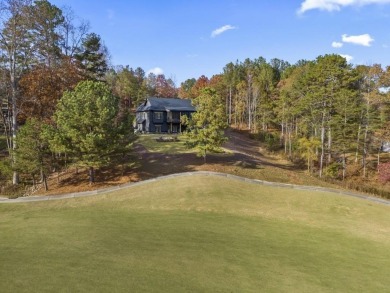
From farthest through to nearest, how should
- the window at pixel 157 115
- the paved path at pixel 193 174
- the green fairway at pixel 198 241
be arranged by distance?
the window at pixel 157 115 < the paved path at pixel 193 174 < the green fairway at pixel 198 241

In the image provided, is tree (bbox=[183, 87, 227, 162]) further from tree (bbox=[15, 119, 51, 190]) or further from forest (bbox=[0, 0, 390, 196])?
tree (bbox=[15, 119, 51, 190])

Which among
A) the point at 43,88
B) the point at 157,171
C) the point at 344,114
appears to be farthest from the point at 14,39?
the point at 344,114

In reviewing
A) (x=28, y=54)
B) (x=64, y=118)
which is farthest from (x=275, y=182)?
(x=28, y=54)

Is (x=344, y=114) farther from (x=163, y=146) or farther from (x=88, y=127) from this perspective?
(x=88, y=127)

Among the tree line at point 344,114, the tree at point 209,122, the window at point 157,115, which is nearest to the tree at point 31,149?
the tree at point 209,122

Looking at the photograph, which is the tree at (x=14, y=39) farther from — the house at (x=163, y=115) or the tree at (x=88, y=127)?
the house at (x=163, y=115)

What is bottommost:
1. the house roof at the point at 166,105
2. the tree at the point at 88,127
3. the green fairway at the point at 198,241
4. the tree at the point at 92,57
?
the green fairway at the point at 198,241

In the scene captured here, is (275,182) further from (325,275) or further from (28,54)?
(28,54)
